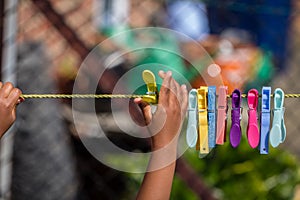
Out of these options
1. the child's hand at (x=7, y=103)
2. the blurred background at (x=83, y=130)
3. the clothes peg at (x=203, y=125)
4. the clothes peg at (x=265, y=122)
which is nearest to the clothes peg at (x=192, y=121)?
the clothes peg at (x=203, y=125)

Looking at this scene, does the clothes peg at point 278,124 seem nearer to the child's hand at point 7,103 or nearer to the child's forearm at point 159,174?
the child's forearm at point 159,174

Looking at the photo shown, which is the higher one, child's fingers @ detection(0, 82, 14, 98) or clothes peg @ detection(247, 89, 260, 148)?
child's fingers @ detection(0, 82, 14, 98)

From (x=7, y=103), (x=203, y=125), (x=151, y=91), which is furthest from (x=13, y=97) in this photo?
(x=203, y=125)

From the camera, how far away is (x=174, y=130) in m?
1.69

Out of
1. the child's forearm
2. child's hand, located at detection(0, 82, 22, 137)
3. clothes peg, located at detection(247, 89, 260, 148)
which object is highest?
child's hand, located at detection(0, 82, 22, 137)

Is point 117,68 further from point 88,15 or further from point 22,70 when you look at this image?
point 88,15

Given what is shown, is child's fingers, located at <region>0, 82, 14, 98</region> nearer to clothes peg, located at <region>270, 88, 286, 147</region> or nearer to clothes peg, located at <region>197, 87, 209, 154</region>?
clothes peg, located at <region>197, 87, 209, 154</region>

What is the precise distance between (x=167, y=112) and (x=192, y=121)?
2.7 inches

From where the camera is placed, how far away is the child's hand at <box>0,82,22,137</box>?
160 centimetres

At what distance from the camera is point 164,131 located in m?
1.67

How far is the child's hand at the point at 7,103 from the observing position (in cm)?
160

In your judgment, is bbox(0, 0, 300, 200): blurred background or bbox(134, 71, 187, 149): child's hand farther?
bbox(0, 0, 300, 200): blurred background

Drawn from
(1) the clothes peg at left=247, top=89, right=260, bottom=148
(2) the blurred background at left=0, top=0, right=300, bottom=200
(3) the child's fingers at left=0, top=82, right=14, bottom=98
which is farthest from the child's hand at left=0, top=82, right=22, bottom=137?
(2) the blurred background at left=0, top=0, right=300, bottom=200

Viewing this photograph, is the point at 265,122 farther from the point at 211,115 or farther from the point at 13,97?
the point at 13,97
